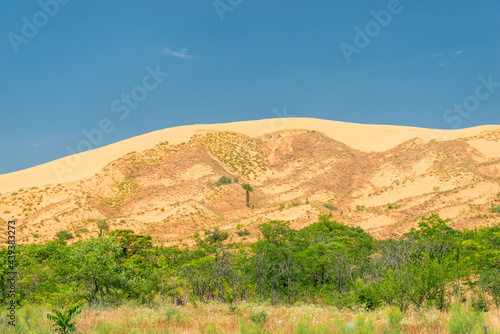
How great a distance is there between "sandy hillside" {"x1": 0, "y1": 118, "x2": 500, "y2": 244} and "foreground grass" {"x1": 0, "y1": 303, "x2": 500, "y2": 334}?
3128 cm

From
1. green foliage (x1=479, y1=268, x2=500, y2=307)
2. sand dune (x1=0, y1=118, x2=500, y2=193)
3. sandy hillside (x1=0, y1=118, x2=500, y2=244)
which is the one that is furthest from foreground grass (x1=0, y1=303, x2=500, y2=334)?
sand dune (x1=0, y1=118, x2=500, y2=193)

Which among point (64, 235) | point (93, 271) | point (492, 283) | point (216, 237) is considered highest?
point (64, 235)

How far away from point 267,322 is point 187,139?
75940 mm

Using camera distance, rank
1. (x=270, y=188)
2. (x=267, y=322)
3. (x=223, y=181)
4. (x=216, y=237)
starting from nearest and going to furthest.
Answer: (x=267, y=322) < (x=216, y=237) < (x=223, y=181) < (x=270, y=188)

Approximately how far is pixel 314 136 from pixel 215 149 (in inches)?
981

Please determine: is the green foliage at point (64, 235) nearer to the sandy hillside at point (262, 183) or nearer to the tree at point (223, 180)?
the sandy hillside at point (262, 183)

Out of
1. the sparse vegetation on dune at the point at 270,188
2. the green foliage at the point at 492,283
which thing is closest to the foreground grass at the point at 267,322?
the green foliage at the point at 492,283

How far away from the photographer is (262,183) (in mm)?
71375

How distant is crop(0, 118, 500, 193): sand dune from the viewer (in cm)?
8188

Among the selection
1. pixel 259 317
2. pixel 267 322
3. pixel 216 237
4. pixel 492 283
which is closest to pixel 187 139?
pixel 216 237

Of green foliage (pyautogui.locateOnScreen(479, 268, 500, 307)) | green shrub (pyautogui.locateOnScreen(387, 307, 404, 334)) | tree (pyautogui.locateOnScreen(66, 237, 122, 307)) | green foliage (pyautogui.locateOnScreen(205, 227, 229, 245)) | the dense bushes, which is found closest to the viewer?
green shrub (pyautogui.locateOnScreen(387, 307, 404, 334))

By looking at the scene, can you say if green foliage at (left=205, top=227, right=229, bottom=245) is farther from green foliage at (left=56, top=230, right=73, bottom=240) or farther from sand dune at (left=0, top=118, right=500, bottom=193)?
sand dune at (left=0, top=118, right=500, bottom=193)

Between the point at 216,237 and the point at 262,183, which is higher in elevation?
the point at 262,183

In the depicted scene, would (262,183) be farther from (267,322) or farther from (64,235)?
(267,322)
